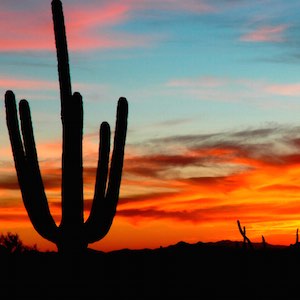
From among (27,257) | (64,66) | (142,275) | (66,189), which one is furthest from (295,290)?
(27,257)

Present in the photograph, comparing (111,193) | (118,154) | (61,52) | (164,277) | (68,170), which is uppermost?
(61,52)

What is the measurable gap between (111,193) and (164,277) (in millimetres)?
2762

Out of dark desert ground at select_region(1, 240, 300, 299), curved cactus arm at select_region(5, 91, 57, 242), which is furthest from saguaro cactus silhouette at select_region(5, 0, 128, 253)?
dark desert ground at select_region(1, 240, 300, 299)

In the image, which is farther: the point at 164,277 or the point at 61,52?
the point at 164,277

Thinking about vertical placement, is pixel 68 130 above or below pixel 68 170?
above

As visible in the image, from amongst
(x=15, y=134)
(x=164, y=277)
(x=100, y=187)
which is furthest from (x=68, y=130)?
(x=164, y=277)

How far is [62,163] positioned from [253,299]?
13.9 ft

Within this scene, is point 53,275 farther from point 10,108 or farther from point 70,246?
point 10,108

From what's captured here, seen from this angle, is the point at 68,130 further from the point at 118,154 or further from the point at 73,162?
the point at 118,154

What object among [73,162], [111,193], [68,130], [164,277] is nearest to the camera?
[68,130]

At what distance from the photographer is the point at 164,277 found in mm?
17188

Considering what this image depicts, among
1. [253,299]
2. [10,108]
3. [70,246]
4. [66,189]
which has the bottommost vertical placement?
[253,299]

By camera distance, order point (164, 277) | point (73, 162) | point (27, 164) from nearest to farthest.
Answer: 1. point (73, 162)
2. point (27, 164)
3. point (164, 277)

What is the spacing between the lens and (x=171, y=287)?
53.4ft
